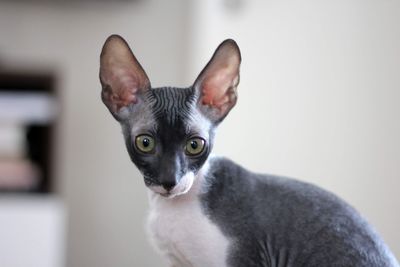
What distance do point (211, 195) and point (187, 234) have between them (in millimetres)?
56

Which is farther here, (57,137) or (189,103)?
(57,137)

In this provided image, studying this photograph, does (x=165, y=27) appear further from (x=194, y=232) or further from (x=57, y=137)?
(x=194, y=232)

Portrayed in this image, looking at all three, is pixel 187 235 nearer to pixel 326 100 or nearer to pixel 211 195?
pixel 211 195

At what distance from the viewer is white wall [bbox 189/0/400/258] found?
1665 millimetres

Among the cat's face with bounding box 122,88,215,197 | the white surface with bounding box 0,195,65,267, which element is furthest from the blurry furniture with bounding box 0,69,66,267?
the cat's face with bounding box 122,88,215,197

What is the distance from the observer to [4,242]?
7.34ft

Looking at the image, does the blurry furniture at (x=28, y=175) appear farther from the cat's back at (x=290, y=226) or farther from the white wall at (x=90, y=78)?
the cat's back at (x=290, y=226)

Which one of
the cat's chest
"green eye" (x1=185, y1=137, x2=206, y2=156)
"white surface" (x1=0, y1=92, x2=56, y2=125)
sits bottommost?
"white surface" (x1=0, y1=92, x2=56, y2=125)

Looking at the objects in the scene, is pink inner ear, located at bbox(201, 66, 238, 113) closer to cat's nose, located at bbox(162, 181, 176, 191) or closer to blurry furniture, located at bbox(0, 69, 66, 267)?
cat's nose, located at bbox(162, 181, 176, 191)

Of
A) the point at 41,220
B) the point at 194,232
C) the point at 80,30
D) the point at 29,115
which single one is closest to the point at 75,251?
the point at 41,220

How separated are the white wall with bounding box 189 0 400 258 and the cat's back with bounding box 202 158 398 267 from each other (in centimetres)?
96

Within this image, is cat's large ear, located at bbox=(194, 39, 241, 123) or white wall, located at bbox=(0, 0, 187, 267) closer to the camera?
cat's large ear, located at bbox=(194, 39, 241, 123)

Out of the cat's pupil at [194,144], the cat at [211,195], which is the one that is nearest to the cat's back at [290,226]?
the cat at [211,195]

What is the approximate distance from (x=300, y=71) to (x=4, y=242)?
4.42 feet
